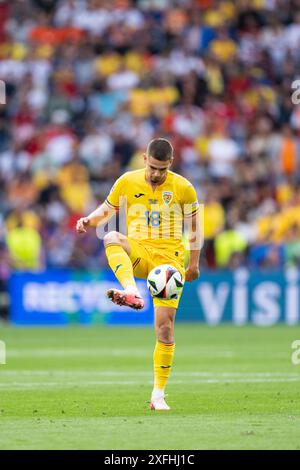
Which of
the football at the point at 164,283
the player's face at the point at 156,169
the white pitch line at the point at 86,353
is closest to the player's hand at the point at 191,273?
the football at the point at 164,283

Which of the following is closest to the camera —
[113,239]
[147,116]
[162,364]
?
[162,364]

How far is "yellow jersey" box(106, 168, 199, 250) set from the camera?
9.80m

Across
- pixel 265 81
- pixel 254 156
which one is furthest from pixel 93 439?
pixel 265 81

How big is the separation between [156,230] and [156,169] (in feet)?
1.90

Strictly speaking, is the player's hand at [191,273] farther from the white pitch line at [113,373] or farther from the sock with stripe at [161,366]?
the white pitch line at [113,373]

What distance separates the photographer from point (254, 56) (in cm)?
2612

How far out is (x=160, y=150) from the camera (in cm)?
937

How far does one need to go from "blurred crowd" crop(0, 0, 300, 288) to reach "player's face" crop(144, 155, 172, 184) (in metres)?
12.4

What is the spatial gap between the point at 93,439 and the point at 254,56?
19535 mm

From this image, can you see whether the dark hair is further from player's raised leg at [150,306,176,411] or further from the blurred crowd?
the blurred crowd

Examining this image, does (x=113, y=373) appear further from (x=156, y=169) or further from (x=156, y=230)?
(x=156, y=169)

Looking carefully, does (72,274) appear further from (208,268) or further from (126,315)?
(208,268)

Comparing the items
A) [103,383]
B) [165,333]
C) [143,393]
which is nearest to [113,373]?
[103,383]

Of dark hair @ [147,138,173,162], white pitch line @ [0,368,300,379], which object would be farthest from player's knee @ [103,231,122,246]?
white pitch line @ [0,368,300,379]
